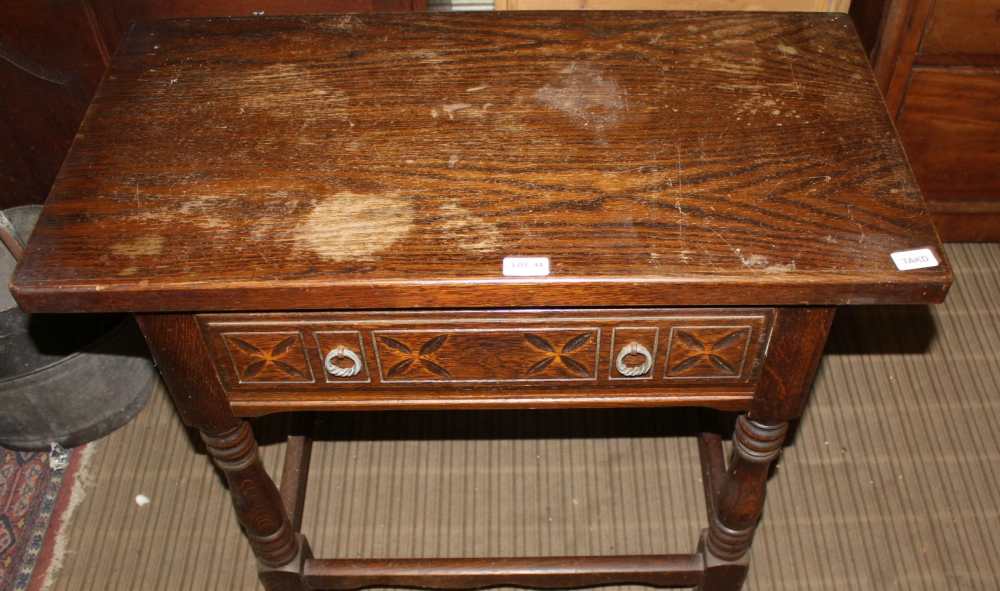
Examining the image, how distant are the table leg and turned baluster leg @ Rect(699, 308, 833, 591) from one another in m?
0.62

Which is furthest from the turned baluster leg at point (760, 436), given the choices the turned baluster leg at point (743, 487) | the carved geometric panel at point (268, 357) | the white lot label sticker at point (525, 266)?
the carved geometric panel at point (268, 357)

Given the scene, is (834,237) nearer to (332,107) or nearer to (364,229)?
(364,229)

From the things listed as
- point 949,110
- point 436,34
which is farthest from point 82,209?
point 949,110

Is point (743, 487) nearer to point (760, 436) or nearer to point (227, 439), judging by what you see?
point (760, 436)

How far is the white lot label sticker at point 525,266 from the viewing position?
3.29ft

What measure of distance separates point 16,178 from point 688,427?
138cm

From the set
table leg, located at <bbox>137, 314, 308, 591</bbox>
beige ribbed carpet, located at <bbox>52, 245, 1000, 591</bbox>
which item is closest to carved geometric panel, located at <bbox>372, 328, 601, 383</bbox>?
table leg, located at <bbox>137, 314, 308, 591</bbox>

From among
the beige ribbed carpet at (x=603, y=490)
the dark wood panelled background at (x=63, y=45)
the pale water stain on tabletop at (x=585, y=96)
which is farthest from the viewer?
the dark wood panelled background at (x=63, y=45)

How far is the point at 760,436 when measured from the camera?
1216 millimetres

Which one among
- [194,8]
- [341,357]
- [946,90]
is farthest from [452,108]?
[946,90]

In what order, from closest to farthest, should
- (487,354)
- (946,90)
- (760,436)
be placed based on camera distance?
(487,354)
(760,436)
(946,90)

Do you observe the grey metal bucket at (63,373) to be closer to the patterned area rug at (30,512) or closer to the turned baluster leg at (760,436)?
the patterned area rug at (30,512)

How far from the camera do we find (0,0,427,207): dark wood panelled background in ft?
5.54

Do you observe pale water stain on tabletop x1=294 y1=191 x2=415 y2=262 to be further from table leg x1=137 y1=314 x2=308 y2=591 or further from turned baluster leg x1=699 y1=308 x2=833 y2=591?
turned baluster leg x1=699 y1=308 x2=833 y2=591
